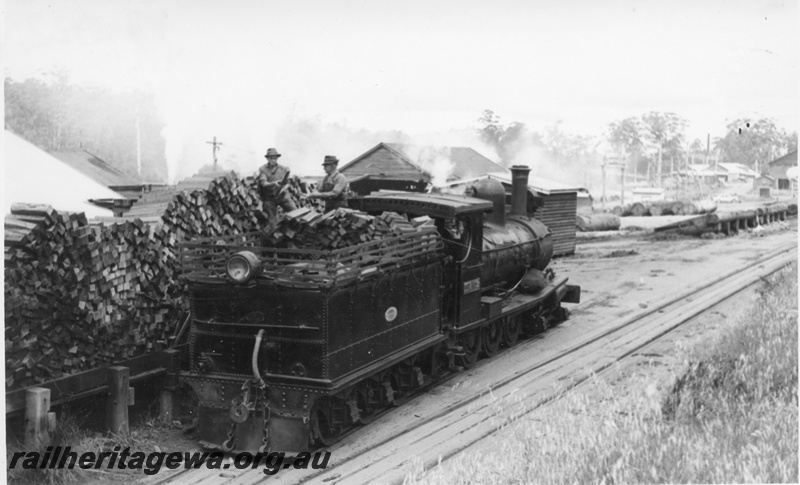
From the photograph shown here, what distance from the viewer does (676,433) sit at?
760cm

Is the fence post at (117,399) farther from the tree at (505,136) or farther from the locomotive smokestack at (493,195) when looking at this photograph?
the tree at (505,136)

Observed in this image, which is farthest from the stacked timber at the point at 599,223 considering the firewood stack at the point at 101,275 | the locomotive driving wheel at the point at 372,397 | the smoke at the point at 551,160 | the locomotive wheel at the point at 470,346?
the firewood stack at the point at 101,275

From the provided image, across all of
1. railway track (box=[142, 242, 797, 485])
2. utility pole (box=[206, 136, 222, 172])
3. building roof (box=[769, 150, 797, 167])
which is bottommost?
railway track (box=[142, 242, 797, 485])

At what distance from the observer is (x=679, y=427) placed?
25.2 ft

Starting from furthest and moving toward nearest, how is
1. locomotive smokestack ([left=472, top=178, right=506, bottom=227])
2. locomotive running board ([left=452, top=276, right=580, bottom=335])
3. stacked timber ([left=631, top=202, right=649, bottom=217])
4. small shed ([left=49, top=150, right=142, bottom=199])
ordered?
1. stacked timber ([left=631, top=202, right=649, bottom=217])
2. small shed ([left=49, top=150, right=142, bottom=199])
3. locomotive smokestack ([left=472, top=178, right=506, bottom=227])
4. locomotive running board ([left=452, top=276, right=580, bottom=335])

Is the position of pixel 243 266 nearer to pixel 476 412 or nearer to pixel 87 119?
pixel 476 412

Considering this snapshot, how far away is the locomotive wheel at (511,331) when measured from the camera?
12.4 m

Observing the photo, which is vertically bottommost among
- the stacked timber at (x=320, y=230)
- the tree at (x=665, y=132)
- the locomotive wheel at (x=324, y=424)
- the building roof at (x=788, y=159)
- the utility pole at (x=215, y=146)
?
the locomotive wheel at (x=324, y=424)

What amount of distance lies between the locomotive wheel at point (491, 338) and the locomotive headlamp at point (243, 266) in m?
4.73

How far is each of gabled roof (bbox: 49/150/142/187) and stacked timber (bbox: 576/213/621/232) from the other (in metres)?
16.9

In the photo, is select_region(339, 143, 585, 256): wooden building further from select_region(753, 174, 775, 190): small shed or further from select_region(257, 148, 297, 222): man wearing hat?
select_region(257, 148, 297, 222): man wearing hat

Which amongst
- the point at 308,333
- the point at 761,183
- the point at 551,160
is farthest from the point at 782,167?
the point at 551,160

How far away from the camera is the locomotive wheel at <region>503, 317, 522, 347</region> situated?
12359 millimetres

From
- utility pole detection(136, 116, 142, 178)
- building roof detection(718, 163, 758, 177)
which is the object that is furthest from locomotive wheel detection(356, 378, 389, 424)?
building roof detection(718, 163, 758, 177)
